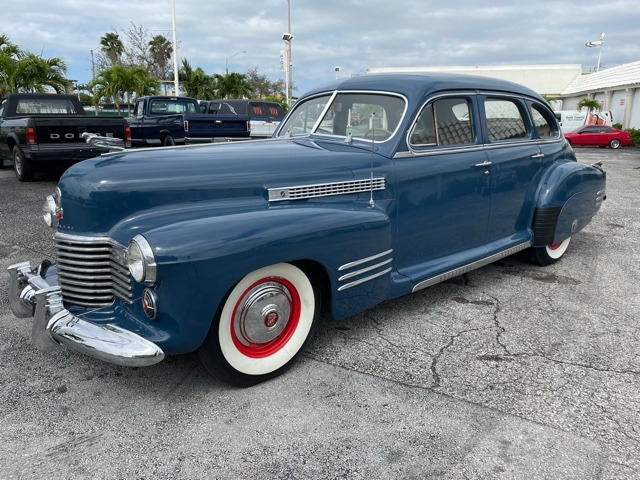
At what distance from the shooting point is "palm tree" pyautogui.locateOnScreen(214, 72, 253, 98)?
32.7m

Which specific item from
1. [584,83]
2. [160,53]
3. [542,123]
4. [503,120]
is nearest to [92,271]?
[503,120]

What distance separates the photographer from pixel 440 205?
3.68 metres

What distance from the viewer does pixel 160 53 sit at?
45656 mm

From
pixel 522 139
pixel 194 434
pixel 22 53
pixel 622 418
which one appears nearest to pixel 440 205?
pixel 522 139

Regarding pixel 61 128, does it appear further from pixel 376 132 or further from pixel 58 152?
pixel 376 132

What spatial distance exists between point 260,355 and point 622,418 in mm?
1915

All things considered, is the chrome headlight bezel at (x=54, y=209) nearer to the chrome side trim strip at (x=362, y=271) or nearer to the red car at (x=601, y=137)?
the chrome side trim strip at (x=362, y=271)

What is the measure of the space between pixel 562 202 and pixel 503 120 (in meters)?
0.96

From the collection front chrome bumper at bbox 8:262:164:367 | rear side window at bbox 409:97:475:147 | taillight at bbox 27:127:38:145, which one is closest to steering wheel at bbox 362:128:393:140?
rear side window at bbox 409:97:475:147

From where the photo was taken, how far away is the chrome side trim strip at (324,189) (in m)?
3.01

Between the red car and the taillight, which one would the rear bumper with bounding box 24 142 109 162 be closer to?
the taillight

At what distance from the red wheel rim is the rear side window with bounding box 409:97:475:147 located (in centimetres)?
146

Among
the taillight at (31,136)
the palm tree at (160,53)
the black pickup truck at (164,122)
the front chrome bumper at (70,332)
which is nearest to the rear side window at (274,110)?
the black pickup truck at (164,122)

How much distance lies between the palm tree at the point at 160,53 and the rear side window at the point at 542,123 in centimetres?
4214
